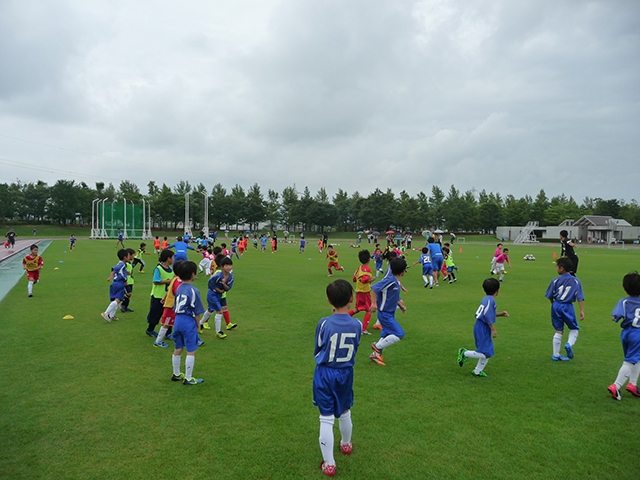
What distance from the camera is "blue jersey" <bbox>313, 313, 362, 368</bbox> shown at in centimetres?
389

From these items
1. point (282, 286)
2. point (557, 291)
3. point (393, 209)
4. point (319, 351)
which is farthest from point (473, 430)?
point (393, 209)

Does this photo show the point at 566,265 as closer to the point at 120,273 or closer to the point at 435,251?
the point at 120,273

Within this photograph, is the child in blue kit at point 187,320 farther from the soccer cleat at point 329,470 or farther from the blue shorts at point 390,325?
the blue shorts at point 390,325

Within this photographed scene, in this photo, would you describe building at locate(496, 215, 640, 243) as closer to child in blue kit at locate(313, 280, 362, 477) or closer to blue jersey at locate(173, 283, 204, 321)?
blue jersey at locate(173, 283, 204, 321)

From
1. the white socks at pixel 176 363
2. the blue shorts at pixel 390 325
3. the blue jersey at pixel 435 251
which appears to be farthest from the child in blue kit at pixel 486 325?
the blue jersey at pixel 435 251

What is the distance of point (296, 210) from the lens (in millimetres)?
94188

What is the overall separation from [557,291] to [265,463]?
574 centimetres

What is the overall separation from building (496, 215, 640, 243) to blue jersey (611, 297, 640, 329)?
249 feet

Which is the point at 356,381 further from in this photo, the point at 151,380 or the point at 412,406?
the point at 151,380

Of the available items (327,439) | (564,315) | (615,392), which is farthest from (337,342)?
(564,315)

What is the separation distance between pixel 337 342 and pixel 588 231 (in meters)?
88.2

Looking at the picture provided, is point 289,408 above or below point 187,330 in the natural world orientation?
below

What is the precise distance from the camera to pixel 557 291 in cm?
714

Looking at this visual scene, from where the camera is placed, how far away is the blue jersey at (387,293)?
6879 mm
